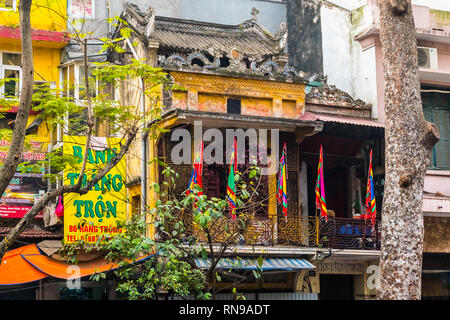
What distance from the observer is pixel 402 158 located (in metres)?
11.5

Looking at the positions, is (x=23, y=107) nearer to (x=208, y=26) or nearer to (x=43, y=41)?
(x=208, y=26)

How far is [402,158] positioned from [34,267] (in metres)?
9.32

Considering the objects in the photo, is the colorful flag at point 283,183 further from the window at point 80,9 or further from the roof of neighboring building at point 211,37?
the window at point 80,9

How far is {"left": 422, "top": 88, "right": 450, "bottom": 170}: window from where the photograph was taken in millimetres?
20344

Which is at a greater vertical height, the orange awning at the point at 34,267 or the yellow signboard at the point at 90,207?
the yellow signboard at the point at 90,207

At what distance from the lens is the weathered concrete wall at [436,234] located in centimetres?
1994

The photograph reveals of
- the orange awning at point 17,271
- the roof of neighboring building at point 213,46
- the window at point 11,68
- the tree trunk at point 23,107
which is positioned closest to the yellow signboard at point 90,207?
the orange awning at point 17,271

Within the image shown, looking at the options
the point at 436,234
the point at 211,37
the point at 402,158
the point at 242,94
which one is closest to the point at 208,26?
the point at 211,37

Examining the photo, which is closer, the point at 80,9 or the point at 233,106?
the point at 233,106

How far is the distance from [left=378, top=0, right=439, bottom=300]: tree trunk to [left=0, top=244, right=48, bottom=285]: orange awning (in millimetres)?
8774

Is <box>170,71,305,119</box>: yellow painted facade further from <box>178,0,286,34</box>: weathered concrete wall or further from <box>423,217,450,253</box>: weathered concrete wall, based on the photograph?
<box>178,0,286,34</box>: weathered concrete wall

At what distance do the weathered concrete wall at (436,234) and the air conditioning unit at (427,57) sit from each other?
13.3 feet

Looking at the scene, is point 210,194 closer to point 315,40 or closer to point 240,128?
point 240,128

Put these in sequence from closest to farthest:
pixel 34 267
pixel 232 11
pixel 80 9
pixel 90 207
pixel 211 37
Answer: pixel 34 267
pixel 90 207
pixel 211 37
pixel 80 9
pixel 232 11
